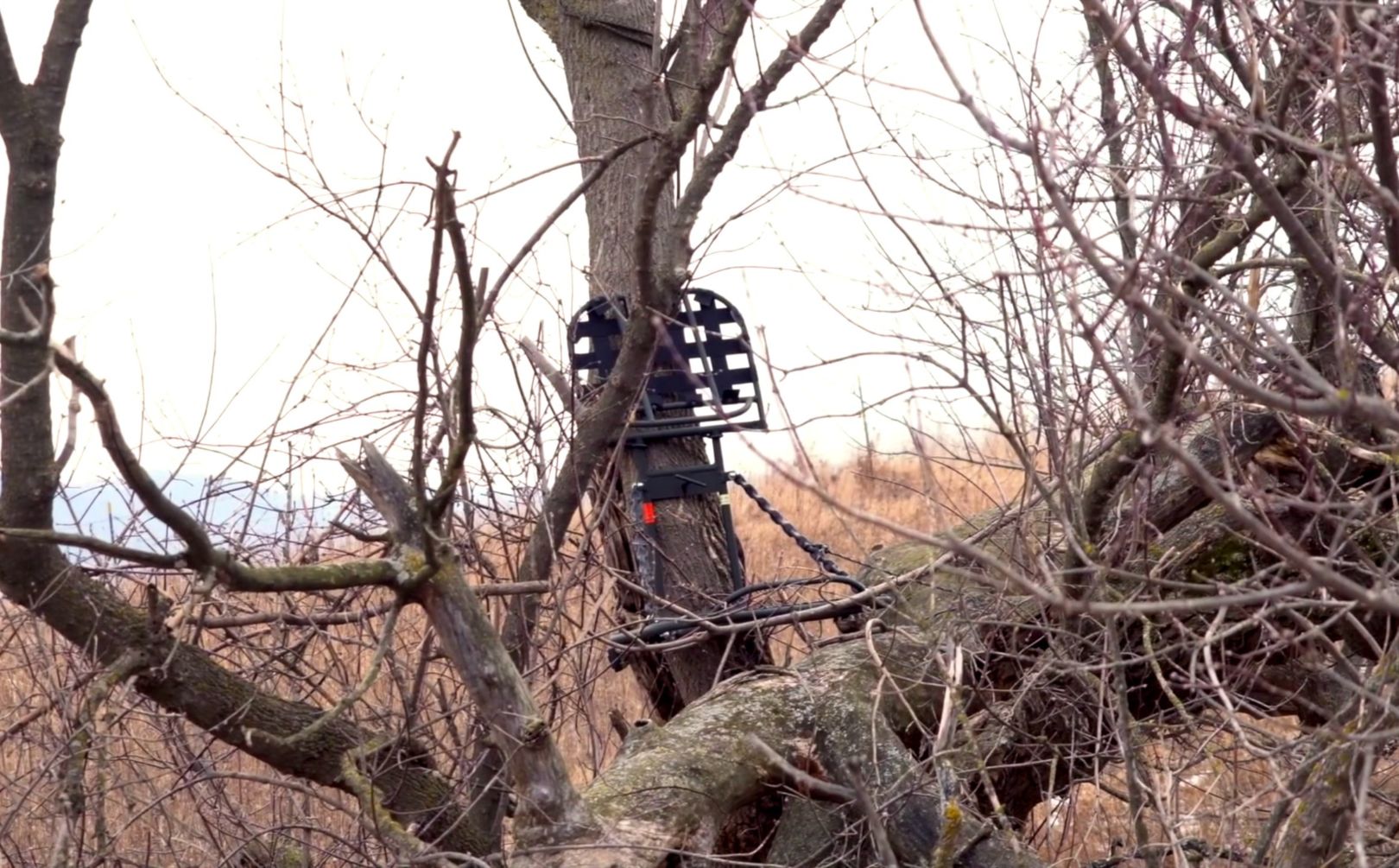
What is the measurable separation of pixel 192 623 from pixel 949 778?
6.37 feet

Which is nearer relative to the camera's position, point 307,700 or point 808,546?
point 808,546

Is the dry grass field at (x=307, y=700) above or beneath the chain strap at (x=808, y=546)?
beneath

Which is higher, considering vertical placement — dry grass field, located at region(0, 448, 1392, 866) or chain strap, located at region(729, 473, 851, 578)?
chain strap, located at region(729, 473, 851, 578)

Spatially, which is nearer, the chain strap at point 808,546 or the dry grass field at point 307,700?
the dry grass field at point 307,700

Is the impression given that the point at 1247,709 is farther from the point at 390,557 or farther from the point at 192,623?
the point at 192,623

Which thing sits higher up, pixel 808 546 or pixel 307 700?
pixel 808 546

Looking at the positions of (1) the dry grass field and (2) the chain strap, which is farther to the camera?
(2) the chain strap

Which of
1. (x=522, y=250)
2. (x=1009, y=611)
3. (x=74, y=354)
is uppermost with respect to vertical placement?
(x=522, y=250)

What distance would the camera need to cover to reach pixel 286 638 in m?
4.17

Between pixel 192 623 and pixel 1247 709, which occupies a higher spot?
pixel 192 623

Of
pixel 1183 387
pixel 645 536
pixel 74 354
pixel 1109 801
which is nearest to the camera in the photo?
pixel 74 354

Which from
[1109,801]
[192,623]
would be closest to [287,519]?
[192,623]

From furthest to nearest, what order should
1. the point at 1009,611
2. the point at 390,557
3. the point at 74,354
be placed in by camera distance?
the point at 1009,611, the point at 390,557, the point at 74,354

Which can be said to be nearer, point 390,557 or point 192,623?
point 390,557
